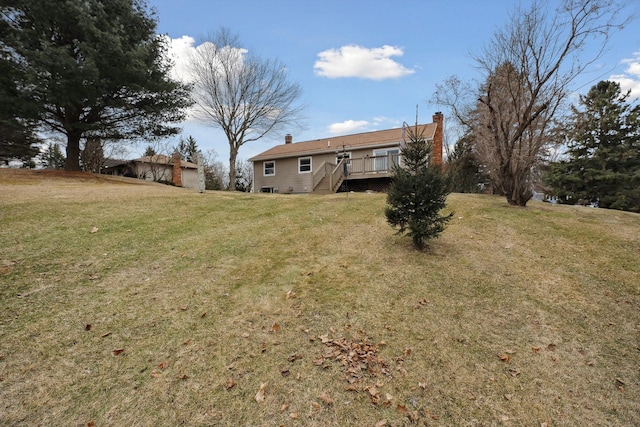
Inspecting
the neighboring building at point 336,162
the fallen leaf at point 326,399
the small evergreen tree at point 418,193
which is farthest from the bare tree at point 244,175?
the fallen leaf at point 326,399

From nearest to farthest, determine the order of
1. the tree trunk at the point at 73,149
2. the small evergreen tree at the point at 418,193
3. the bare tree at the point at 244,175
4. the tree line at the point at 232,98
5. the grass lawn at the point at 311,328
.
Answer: the grass lawn at the point at 311,328 < the small evergreen tree at the point at 418,193 < the tree line at the point at 232,98 < the tree trunk at the point at 73,149 < the bare tree at the point at 244,175

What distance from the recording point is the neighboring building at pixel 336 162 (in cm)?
1697

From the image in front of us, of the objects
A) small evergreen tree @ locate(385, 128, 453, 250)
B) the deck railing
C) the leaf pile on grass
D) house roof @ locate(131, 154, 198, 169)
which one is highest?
house roof @ locate(131, 154, 198, 169)

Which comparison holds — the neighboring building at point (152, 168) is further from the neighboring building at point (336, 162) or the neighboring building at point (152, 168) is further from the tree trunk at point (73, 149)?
the tree trunk at point (73, 149)

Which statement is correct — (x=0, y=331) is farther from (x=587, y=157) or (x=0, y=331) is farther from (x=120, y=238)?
(x=587, y=157)

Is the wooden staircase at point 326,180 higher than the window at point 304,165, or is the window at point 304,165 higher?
the window at point 304,165

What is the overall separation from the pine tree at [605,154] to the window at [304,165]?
16.6 m

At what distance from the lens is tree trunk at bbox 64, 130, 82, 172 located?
55.3 feet

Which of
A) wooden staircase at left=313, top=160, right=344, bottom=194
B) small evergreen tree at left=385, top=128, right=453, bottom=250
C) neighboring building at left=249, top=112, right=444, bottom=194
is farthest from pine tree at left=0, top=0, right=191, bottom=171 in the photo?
small evergreen tree at left=385, top=128, right=453, bottom=250

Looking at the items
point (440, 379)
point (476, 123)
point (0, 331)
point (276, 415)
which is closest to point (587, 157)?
point (476, 123)

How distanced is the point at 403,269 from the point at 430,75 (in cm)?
1258

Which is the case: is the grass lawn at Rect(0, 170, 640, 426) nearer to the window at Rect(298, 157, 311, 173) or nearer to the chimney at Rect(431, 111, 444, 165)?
the chimney at Rect(431, 111, 444, 165)

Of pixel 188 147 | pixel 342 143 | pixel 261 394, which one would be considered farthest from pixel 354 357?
pixel 188 147

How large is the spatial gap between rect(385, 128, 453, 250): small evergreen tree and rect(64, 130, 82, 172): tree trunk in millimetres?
18762
